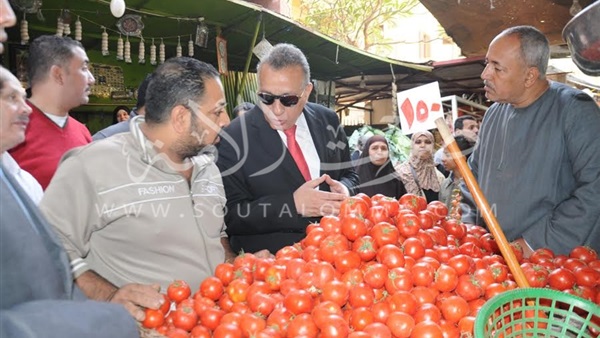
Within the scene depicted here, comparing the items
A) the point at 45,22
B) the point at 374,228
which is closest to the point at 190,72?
the point at 374,228

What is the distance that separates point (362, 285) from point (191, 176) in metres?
1.02

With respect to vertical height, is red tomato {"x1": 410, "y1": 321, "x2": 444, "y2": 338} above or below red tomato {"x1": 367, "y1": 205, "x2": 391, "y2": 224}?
below

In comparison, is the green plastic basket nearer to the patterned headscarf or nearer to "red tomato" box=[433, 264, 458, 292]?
"red tomato" box=[433, 264, 458, 292]

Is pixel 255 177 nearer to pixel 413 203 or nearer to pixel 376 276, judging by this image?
pixel 413 203

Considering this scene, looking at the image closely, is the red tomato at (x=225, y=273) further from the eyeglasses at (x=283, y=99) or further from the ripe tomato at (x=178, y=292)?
the eyeglasses at (x=283, y=99)

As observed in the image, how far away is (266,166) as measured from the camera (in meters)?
2.69

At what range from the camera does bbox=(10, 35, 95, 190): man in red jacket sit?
2891 mm

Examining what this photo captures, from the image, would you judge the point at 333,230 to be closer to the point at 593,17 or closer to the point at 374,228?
the point at 374,228

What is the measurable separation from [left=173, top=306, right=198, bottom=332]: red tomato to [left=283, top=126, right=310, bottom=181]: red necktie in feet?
4.28

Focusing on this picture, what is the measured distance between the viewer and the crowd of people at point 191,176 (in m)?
1.24

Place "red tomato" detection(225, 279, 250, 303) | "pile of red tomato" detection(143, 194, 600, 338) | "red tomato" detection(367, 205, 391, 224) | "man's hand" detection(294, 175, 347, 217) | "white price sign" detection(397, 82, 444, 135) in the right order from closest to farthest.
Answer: "pile of red tomato" detection(143, 194, 600, 338), "red tomato" detection(225, 279, 250, 303), "red tomato" detection(367, 205, 391, 224), "man's hand" detection(294, 175, 347, 217), "white price sign" detection(397, 82, 444, 135)

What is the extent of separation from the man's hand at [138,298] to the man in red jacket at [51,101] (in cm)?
159

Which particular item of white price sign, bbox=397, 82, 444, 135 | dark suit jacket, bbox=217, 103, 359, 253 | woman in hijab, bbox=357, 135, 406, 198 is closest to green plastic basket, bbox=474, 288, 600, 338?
dark suit jacket, bbox=217, 103, 359, 253

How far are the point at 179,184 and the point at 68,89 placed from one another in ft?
5.35
